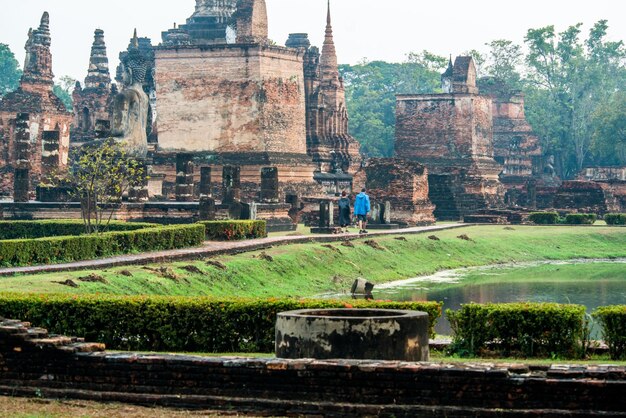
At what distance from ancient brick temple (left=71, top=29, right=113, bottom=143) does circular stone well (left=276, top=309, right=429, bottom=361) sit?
45.6m

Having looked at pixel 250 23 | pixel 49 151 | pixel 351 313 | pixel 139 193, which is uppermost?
pixel 250 23

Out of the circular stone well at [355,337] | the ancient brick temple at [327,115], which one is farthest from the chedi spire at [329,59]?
the circular stone well at [355,337]

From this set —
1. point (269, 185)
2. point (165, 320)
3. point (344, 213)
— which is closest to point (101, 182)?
point (344, 213)

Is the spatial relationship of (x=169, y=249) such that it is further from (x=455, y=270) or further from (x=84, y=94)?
(x=84, y=94)

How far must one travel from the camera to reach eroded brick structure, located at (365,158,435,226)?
44.3 meters

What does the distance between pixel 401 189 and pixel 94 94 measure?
68.1 feet

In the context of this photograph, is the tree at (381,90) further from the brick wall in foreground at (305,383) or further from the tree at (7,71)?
the brick wall in foreground at (305,383)

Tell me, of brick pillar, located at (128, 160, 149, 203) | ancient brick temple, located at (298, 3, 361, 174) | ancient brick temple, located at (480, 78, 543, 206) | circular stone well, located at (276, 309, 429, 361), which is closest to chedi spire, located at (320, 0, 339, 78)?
ancient brick temple, located at (298, 3, 361, 174)

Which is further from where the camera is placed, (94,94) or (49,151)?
(94,94)

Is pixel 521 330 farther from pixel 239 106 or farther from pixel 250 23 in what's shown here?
pixel 250 23

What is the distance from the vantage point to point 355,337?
12.2 m

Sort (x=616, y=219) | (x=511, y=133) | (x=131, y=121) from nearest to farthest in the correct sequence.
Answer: (x=131, y=121)
(x=616, y=219)
(x=511, y=133)

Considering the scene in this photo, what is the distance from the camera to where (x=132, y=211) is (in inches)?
1380

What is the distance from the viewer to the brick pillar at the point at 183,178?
3822 cm
